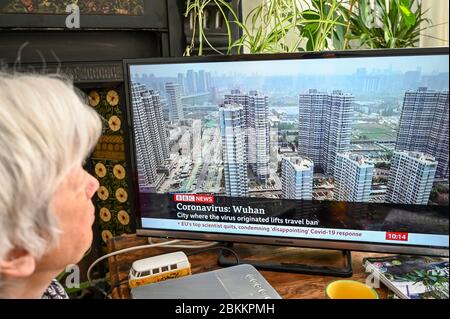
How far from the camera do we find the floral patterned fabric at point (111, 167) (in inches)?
71.8

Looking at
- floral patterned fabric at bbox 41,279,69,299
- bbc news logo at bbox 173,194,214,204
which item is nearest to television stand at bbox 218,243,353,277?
bbc news logo at bbox 173,194,214,204

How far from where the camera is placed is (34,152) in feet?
2.04

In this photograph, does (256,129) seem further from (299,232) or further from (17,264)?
(17,264)

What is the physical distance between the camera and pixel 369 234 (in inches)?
39.8

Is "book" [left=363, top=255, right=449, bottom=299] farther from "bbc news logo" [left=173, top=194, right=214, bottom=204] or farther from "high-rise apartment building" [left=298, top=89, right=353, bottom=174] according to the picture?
"bbc news logo" [left=173, top=194, right=214, bottom=204]

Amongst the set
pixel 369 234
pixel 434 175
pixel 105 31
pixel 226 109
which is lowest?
pixel 369 234

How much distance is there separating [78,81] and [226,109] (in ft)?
2.93

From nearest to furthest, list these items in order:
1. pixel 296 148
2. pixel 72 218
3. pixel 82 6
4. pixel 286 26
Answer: pixel 72 218 → pixel 296 148 → pixel 286 26 → pixel 82 6

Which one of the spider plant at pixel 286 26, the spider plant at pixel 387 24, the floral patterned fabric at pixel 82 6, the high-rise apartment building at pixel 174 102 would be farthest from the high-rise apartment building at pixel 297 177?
the floral patterned fabric at pixel 82 6

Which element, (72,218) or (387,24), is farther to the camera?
(387,24)

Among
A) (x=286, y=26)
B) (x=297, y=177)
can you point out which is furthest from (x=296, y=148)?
(x=286, y=26)

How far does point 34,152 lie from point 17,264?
8.4 inches
